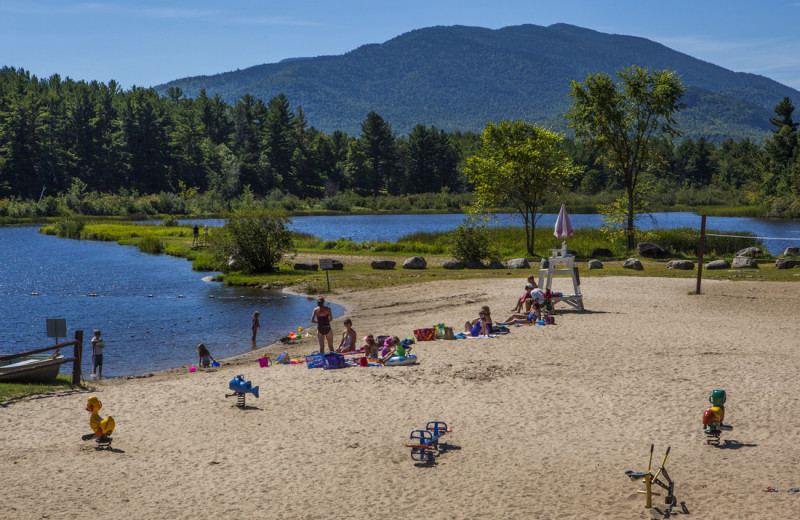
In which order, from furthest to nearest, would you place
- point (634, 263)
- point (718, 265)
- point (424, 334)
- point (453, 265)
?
point (453, 265), point (634, 263), point (718, 265), point (424, 334)

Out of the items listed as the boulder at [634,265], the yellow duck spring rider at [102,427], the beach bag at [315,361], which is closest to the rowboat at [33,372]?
the yellow duck spring rider at [102,427]

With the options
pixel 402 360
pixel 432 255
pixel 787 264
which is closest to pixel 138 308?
pixel 402 360

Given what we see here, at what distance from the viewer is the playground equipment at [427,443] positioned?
12.2 m

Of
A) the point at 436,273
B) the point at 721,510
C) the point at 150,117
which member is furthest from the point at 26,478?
the point at 150,117

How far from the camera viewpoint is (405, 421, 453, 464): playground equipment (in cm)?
1216

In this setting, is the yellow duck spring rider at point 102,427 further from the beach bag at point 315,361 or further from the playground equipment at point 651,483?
the playground equipment at point 651,483

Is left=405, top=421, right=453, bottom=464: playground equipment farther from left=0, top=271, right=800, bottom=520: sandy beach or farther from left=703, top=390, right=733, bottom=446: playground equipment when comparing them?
left=703, top=390, right=733, bottom=446: playground equipment

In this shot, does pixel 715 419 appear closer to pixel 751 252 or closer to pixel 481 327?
pixel 481 327

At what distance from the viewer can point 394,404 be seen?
1527cm

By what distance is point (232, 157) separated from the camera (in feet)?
461

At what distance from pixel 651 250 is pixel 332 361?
3102 centimetres

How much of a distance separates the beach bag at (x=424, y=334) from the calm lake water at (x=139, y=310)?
593 centimetres

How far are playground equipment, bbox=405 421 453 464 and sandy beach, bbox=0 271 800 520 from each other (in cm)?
20

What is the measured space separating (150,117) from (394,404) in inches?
5389
